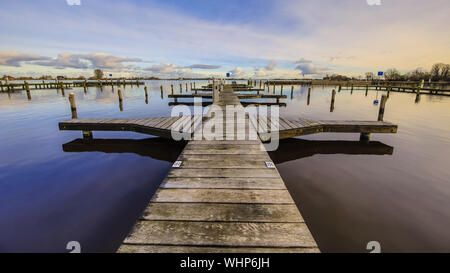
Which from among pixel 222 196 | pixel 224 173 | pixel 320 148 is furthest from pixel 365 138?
pixel 222 196

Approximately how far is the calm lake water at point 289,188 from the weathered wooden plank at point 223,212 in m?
1.89

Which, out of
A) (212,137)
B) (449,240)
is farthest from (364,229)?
(212,137)

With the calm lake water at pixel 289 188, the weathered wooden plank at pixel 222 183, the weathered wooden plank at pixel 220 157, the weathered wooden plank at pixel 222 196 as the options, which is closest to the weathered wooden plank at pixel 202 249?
the weathered wooden plank at pixel 222 196

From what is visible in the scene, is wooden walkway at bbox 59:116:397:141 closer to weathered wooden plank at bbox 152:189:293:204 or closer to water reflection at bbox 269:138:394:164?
water reflection at bbox 269:138:394:164

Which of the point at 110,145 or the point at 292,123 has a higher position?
the point at 292,123

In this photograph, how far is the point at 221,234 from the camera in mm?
2205

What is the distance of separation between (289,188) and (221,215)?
12.0 feet

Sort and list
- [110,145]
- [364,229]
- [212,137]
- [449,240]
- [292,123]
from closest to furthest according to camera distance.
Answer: [449,240] → [364,229] → [212,137] → [292,123] → [110,145]

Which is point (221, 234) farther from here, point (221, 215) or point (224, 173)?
point (224, 173)

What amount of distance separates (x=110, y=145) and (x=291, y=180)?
27.7 feet

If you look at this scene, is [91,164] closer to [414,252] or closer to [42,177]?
[42,177]

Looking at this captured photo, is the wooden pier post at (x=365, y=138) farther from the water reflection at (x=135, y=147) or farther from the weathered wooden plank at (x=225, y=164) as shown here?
the water reflection at (x=135, y=147)

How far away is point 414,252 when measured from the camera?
11.4ft

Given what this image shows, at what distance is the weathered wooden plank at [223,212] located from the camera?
245 cm
